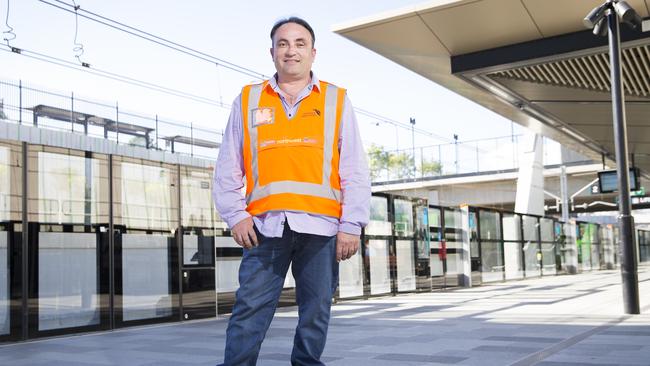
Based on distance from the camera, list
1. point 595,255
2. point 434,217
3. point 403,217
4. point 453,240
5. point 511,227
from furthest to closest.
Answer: point 595,255
point 511,227
point 453,240
point 434,217
point 403,217

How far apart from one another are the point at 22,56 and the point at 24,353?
981 centimetres

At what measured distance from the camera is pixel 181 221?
1040cm

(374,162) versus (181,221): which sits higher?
(374,162)

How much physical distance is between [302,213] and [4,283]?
19.7ft

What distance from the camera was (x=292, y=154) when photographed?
314 cm

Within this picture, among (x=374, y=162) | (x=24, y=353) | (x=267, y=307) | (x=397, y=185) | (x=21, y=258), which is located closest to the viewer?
(x=267, y=307)

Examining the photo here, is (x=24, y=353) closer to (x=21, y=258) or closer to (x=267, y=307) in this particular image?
(x=21, y=258)

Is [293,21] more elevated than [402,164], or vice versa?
A: [402,164]

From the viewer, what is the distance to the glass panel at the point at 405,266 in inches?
613

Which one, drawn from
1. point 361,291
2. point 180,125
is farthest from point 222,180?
point 180,125

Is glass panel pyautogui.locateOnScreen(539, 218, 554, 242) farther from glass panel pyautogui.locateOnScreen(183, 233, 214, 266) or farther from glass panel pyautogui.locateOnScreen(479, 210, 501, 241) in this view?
glass panel pyautogui.locateOnScreen(183, 233, 214, 266)

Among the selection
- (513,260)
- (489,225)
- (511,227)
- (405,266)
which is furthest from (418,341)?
(511,227)

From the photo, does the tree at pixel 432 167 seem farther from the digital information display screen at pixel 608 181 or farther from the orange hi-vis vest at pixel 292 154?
the orange hi-vis vest at pixel 292 154

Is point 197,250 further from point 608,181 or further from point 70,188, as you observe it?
point 608,181
